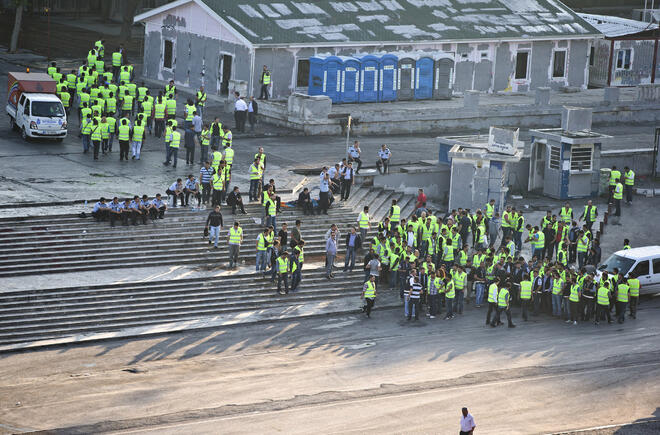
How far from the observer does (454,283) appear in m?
32.1

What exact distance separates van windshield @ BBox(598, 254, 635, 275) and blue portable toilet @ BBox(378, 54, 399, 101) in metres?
21.1

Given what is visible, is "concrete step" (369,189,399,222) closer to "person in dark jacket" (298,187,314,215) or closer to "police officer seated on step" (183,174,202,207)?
A: "person in dark jacket" (298,187,314,215)

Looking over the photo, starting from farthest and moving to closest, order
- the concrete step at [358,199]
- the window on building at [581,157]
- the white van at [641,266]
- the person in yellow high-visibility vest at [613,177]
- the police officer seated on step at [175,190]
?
the window on building at [581,157], the person in yellow high-visibility vest at [613,177], the concrete step at [358,199], the police officer seated on step at [175,190], the white van at [641,266]

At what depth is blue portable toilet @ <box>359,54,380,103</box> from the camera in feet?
174

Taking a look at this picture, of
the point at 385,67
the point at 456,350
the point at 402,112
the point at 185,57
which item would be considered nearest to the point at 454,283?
the point at 456,350

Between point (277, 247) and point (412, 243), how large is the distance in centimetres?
444

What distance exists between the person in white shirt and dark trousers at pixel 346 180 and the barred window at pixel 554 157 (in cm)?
886

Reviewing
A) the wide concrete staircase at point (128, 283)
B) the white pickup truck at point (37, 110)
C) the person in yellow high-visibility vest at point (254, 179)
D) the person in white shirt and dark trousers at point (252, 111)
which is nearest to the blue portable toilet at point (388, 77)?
the person in white shirt and dark trousers at point (252, 111)

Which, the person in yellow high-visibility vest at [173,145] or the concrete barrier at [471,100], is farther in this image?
the concrete barrier at [471,100]

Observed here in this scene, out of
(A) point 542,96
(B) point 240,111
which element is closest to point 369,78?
(A) point 542,96

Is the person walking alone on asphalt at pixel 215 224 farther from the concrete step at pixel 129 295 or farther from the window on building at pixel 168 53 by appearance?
the window on building at pixel 168 53

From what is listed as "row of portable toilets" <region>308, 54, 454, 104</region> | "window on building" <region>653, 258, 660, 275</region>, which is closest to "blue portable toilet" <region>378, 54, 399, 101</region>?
"row of portable toilets" <region>308, 54, 454, 104</region>

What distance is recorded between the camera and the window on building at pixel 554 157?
1716 inches

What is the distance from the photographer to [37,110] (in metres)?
42.9
